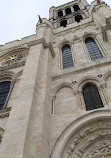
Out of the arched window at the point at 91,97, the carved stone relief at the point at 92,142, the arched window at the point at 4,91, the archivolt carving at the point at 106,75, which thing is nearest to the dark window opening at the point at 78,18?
the arched window at the point at 4,91

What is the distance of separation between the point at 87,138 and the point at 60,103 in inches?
82.6

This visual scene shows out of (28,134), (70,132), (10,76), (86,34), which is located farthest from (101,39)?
(28,134)

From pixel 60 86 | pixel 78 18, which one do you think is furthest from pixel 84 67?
pixel 78 18

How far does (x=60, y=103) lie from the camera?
771 centimetres

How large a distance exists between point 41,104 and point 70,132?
1.54 meters

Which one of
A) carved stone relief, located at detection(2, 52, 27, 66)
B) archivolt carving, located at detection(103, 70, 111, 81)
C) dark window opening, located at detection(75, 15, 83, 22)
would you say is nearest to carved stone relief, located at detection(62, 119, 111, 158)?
archivolt carving, located at detection(103, 70, 111, 81)

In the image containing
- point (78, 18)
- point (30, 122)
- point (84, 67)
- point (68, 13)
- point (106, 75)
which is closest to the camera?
point (30, 122)

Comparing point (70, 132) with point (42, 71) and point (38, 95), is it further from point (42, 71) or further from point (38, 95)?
point (42, 71)

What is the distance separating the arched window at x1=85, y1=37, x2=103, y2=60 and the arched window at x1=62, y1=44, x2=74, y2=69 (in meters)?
1.30

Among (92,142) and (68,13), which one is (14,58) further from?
(68,13)

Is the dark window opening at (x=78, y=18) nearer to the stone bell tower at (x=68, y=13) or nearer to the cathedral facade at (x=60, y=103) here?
the stone bell tower at (x=68, y=13)

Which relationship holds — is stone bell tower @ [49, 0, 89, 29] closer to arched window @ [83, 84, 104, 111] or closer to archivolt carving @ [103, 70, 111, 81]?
archivolt carving @ [103, 70, 111, 81]

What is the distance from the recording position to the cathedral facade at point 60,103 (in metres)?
5.55

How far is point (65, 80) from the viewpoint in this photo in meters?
8.95
